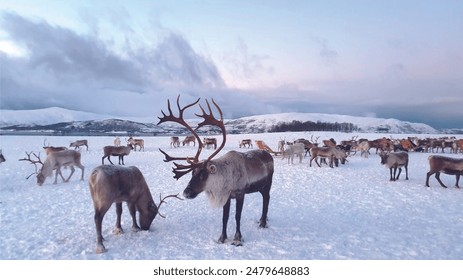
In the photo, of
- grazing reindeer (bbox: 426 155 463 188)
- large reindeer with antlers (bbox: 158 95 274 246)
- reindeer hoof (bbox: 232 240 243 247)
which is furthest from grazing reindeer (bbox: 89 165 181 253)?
grazing reindeer (bbox: 426 155 463 188)

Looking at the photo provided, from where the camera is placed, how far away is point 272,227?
661 cm

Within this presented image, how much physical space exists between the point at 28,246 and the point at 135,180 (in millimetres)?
2147

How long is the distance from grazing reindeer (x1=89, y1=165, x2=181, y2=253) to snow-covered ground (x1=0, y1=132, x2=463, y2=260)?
289 millimetres

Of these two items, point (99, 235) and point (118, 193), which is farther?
point (118, 193)

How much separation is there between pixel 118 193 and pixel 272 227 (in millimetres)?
3275

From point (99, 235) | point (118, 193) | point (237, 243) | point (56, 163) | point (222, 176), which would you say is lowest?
point (237, 243)

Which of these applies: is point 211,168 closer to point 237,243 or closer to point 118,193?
point 237,243

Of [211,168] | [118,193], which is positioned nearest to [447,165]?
[211,168]

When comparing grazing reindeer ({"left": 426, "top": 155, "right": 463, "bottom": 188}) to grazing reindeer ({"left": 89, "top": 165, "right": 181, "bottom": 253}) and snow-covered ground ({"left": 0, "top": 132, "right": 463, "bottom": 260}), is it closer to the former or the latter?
snow-covered ground ({"left": 0, "top": 132, "right": 463, "bottom": 260})

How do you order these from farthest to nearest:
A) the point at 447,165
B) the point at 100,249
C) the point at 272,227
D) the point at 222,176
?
1. the point at 447,165
2. the point at 272,227
3. the point at 222,176
4. the point at 100,249

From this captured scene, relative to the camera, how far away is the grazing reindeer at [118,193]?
548 centimetres

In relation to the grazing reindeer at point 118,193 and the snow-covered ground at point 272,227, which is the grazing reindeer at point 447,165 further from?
the grazing reindeer at point 118,193
